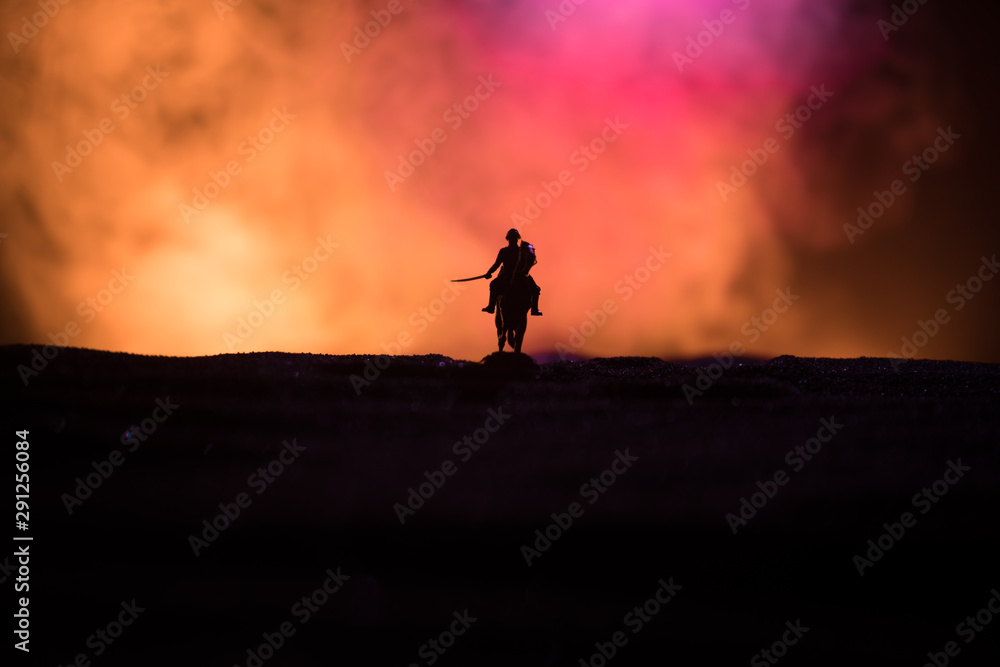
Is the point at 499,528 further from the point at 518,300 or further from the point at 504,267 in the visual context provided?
the point at 504,267

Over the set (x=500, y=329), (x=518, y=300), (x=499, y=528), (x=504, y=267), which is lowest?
(x=499, y=528)

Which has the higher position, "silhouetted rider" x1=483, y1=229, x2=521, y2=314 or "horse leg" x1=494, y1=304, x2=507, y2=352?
"silhouetted rider" x1=483, y1=229, x2=521, y2=314

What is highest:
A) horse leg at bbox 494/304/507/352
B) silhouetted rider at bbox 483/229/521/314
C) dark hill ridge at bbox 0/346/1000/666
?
silhouetted rider at bbox 483/229/521/314

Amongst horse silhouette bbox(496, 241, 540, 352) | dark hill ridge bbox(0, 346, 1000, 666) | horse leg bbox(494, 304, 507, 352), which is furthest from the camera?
horse leg bbox(494, 304, 507, 352)

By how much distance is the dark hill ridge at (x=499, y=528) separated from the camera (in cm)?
423

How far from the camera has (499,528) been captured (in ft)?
17.1

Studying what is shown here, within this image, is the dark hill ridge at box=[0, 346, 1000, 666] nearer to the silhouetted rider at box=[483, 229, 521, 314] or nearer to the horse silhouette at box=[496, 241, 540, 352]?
the horse silhouette at box=[496, 241, 540, 352]

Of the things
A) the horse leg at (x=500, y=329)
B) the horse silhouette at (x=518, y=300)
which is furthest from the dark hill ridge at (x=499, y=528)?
the horse leg at (x=500, y=329)

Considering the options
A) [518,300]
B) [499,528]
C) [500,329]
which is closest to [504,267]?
[518,300]

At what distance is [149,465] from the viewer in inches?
247

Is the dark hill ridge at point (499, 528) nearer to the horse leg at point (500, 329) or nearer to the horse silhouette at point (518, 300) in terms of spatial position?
the horse silhouette at point (518, 300)

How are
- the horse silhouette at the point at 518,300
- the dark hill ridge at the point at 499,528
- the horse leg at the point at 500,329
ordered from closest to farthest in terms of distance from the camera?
1. the dark hill ridge at the point at 499,528
2. the horse silhouette at the point at 518,300
3. the horse leg at the point at 500,329

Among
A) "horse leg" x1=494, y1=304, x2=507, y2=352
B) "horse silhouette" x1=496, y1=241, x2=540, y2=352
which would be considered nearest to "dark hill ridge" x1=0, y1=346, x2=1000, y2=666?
"horse silhouette" x1=496, y1=241, x2=540, y2=352

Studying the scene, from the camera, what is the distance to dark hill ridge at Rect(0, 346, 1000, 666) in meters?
4.23
